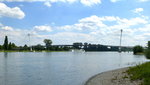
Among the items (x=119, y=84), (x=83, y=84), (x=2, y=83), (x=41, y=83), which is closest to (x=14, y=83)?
(x=2, y=83)

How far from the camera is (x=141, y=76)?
26.2 m

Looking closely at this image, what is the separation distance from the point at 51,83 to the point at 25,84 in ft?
11.0

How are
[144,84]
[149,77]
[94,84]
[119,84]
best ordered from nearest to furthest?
[144,84] < [149,77] < [119,84] < [94,84]

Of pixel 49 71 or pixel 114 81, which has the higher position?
pixel 114 81

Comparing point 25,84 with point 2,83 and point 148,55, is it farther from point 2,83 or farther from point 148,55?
point 148,55

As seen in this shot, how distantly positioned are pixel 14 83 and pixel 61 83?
5.97m

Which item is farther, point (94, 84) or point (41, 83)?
point (41, 83)

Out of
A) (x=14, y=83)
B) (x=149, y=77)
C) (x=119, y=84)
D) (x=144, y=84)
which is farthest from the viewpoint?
(x=14, y=83)

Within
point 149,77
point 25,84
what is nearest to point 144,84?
point 149,77

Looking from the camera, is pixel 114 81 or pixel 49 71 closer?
pixel 114 81

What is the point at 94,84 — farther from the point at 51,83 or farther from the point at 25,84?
the point at 25,84

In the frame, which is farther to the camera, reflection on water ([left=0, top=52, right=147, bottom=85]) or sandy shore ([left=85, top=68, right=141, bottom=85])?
reflection on water ([left=0, top=52, right=147, bottom=85])

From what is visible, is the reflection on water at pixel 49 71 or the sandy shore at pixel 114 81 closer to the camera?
the sandy shore at pixel 114 81

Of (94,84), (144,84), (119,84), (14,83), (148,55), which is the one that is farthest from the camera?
(148,55)
